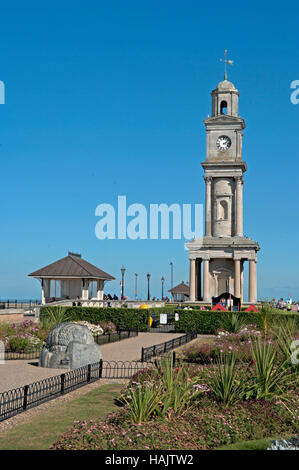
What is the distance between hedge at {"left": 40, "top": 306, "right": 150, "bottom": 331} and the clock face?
114ft

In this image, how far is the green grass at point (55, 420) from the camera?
1136 cm

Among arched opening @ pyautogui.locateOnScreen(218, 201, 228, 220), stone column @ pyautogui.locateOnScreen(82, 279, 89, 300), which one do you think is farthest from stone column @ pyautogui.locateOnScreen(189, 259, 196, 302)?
stone column @ pyautogui.locateOnScreen(82, 279, 89, 300)

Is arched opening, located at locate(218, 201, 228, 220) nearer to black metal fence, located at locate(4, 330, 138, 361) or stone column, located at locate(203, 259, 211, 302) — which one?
stone column, located at locate(203, 259, 211, 302)

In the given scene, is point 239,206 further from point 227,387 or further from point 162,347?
point 227,387

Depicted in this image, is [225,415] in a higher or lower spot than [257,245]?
lower

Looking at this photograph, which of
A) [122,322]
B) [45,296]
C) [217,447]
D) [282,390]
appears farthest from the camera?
[45,296]

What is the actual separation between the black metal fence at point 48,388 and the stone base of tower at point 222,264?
139ft

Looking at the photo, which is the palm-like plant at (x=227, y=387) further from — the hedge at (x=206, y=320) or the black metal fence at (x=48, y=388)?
the hedge at (x=206, y=320)

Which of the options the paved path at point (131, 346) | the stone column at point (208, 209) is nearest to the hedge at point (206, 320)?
the paved path at point (131, 346)

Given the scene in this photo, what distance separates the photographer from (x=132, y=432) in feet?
35.8
